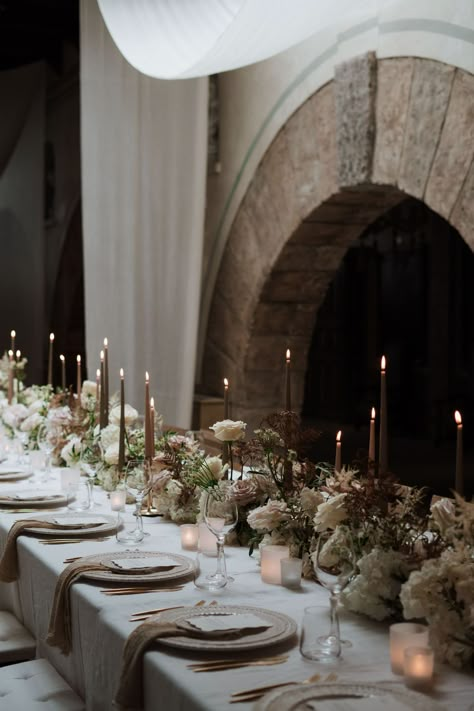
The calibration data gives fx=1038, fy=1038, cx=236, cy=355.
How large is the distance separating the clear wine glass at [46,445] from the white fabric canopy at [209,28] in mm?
1734

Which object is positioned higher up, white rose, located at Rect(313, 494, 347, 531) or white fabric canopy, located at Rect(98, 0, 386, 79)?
white fabric canopy, located at Rect(98, 0, 386, 79)

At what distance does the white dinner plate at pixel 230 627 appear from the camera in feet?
5.92

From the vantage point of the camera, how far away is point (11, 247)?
1229 cm

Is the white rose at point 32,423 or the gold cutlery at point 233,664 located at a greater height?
the white rose at point 32,423

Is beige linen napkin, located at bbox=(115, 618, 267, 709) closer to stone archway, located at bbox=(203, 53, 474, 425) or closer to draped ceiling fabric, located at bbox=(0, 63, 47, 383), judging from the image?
stone archway, located at bbox=(203, 53, 474, 425)

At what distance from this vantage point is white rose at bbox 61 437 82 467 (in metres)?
3.83

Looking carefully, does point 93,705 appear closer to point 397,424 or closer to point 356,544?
point 356,544

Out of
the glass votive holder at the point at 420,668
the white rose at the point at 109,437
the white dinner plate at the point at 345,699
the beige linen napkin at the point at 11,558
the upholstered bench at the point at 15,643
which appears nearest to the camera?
the white dinner plate at the point at 345,699

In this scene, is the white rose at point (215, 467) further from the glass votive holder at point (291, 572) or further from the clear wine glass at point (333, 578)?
the clear wine glass at point (333, 578)

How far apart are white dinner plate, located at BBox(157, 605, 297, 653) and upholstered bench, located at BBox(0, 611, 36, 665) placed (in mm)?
801

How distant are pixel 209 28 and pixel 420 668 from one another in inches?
131

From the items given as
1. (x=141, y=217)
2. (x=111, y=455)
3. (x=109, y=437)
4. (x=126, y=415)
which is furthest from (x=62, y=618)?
(x=141, y=217)

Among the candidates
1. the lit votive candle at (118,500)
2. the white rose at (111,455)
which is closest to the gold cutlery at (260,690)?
the lit votive candle at (118,500)

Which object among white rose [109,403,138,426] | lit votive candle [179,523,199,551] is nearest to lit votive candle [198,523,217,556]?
lit votive candle [179,523,199,551]
